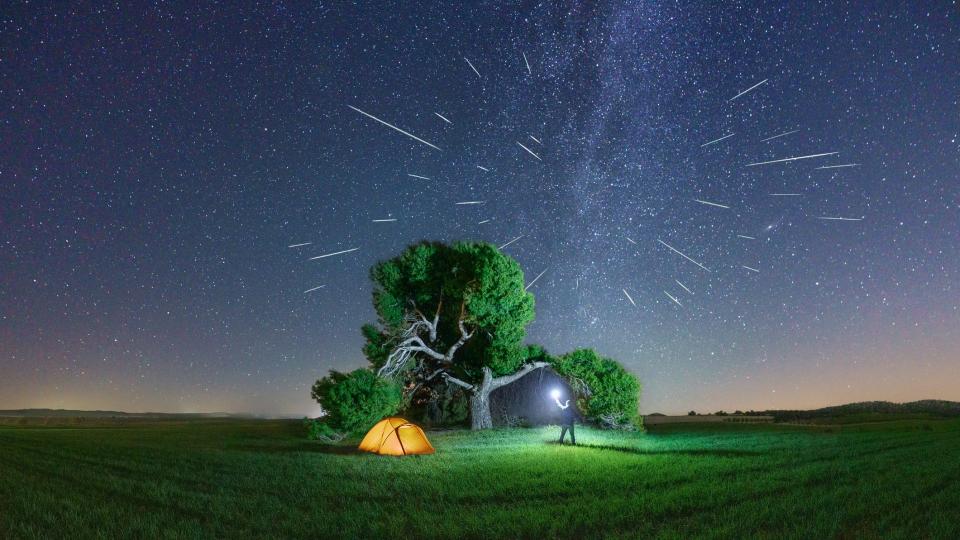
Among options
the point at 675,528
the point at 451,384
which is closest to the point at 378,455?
the point at 675,528

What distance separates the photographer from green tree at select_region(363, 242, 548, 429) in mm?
32125

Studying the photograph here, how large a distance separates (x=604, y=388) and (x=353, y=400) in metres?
12.4

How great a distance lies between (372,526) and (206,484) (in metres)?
6.17

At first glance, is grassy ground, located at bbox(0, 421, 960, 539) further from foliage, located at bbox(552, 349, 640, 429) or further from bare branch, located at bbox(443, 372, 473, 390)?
bare branch, located at bbox(443, 372, 473, 390)

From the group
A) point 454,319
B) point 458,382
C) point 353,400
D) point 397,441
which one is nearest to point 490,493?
point 397,441

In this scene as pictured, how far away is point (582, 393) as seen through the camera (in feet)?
99.9

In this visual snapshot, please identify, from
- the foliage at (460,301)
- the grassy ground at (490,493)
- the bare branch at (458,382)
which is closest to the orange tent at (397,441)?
the grassy ground at (490,493)

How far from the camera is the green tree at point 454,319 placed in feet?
105

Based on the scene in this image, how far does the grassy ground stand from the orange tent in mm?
823

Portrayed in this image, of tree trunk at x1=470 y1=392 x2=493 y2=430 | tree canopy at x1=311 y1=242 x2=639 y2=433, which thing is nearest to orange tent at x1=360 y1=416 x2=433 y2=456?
tree canopy at x1=311 y1=242 x2=639 y2=433

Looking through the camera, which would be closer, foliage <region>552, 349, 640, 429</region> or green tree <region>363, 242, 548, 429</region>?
foliage <region>552, 349, 640, 429</region>

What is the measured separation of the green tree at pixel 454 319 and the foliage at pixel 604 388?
4.02 m

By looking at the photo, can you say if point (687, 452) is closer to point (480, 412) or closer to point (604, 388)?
point (604, 388)

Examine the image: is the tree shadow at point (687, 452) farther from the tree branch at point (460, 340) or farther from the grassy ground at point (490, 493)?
the tree branch at point (460, 340)
